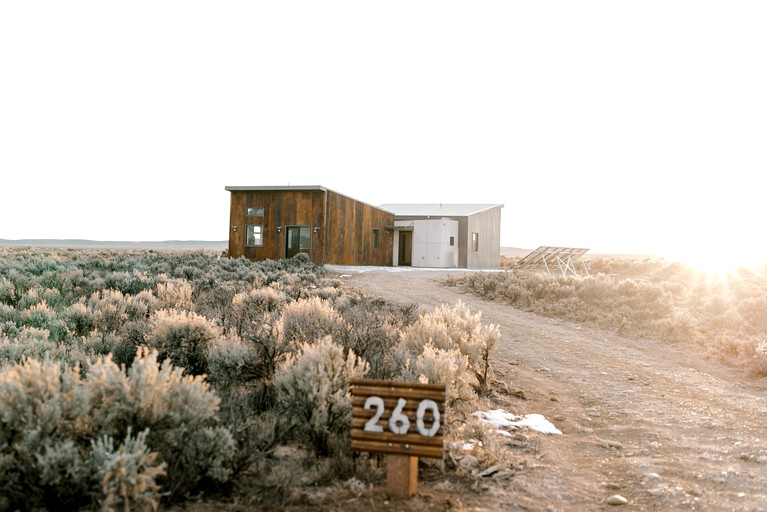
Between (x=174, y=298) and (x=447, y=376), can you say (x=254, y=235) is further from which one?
(x=447, y=376)

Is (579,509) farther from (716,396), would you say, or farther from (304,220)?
(304,220)

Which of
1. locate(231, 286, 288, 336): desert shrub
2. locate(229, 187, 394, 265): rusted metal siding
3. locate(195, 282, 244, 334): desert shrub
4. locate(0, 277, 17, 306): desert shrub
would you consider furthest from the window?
locate(231, 286, 288, 336): desert shrub

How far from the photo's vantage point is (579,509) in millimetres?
4137

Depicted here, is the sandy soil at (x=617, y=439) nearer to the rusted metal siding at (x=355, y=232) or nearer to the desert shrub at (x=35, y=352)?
the desert shrub at (x=35, y=352)

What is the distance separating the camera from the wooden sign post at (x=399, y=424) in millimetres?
3779

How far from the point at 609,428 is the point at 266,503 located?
4234mm

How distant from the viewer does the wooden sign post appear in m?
3.78

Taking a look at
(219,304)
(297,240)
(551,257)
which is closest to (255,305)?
(219,304)

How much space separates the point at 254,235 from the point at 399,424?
1039 inches

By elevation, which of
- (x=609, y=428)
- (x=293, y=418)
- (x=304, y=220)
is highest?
(x=304, y=220)

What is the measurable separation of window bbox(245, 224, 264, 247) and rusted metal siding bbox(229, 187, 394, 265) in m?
0.16

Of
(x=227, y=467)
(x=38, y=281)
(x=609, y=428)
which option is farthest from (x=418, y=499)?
(x=38, y=281)

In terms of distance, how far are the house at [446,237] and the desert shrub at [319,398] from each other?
28.9 m

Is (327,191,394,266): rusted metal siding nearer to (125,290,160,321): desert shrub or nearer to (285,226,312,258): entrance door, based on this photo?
(285,226,312,258): entrance door
